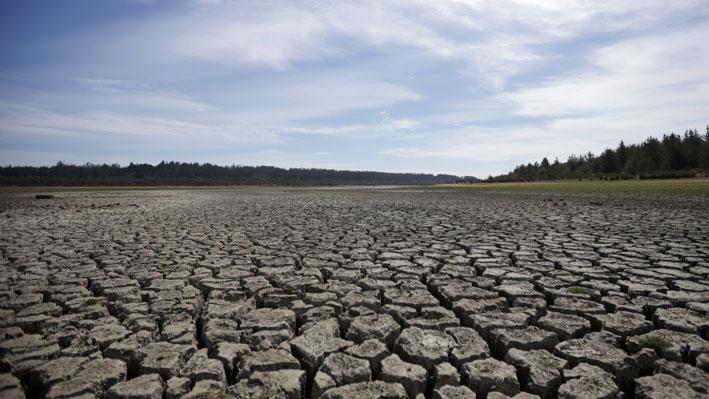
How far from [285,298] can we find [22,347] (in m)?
1.93

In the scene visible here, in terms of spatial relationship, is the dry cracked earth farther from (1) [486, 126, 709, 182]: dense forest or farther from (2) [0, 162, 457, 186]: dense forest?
(2) [0, 162, 457, 186]: dense forest

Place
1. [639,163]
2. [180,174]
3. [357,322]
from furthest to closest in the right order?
1. [180,174]
2. [639,163]
3. [357,322]

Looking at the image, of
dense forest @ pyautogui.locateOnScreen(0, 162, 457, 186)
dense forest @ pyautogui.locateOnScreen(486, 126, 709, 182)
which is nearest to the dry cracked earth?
dense forest @ pyautogui.locateOnScreen(486, 126, 709, 182)

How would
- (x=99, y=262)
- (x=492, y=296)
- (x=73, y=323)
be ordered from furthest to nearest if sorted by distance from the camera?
(x=99, y=262), (x=492, y=296), (x=73, y=323)

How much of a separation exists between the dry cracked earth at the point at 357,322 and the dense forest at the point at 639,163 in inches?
2094

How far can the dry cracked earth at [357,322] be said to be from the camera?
2.22 metres

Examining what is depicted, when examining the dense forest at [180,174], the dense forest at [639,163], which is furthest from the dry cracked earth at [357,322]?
the dense forest at [180,174]

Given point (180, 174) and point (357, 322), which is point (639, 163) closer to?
point (357, 322)

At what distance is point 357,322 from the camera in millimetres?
3074

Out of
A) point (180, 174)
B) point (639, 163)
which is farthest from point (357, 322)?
point (180, 174)

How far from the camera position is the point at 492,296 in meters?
3.68

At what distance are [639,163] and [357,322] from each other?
70.3m

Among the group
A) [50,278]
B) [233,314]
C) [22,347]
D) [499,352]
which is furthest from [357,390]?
[50,278]

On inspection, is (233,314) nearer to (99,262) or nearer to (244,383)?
(244,383)
